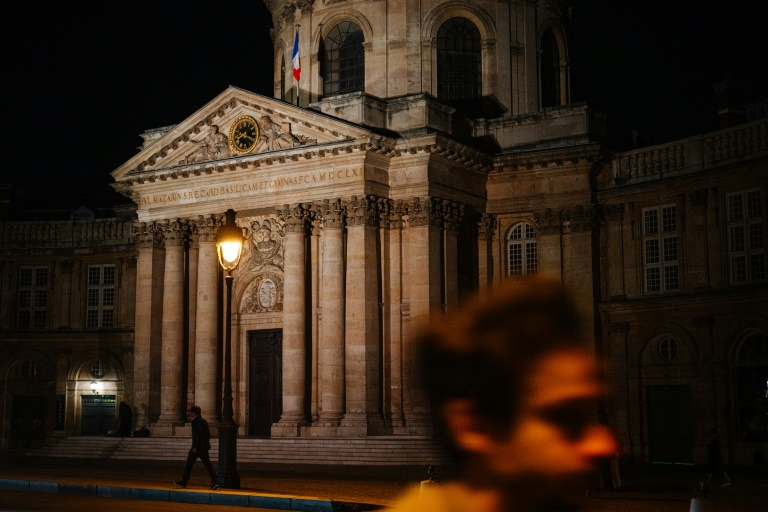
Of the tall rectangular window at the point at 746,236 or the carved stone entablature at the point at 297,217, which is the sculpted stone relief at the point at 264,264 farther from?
the tall rectangular window at the point at 746,236

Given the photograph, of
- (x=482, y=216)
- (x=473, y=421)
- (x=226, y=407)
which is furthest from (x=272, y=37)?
(x=473, y=421)

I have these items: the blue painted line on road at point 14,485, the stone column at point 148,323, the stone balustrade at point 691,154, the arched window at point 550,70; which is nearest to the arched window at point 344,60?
the arched window at point 550,70

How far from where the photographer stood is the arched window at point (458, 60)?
41.8m

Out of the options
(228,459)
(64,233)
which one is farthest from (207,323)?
(228,459)

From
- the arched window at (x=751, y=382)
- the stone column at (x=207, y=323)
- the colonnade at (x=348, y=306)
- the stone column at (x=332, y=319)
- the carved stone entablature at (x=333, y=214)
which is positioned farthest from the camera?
the stone column at (x=207, y=323)

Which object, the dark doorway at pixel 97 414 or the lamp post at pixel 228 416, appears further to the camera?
the dark doorway at pixel 97 414

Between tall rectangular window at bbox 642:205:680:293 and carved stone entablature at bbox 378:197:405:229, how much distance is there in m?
8.45

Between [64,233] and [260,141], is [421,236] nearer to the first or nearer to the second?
[260,141]

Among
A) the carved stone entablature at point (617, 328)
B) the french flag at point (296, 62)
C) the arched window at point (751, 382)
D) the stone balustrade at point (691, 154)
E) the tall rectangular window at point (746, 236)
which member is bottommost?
the arched window at point (751, 382)

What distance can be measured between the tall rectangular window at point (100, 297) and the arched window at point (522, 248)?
19679mm

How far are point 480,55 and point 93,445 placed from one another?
68.0ft

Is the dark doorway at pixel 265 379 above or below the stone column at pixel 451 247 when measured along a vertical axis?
below

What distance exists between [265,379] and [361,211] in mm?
8020

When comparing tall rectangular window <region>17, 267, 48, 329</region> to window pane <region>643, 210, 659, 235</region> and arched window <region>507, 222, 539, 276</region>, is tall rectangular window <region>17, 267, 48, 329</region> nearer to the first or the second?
arched window <region>507, 222, 539, 276</region>
